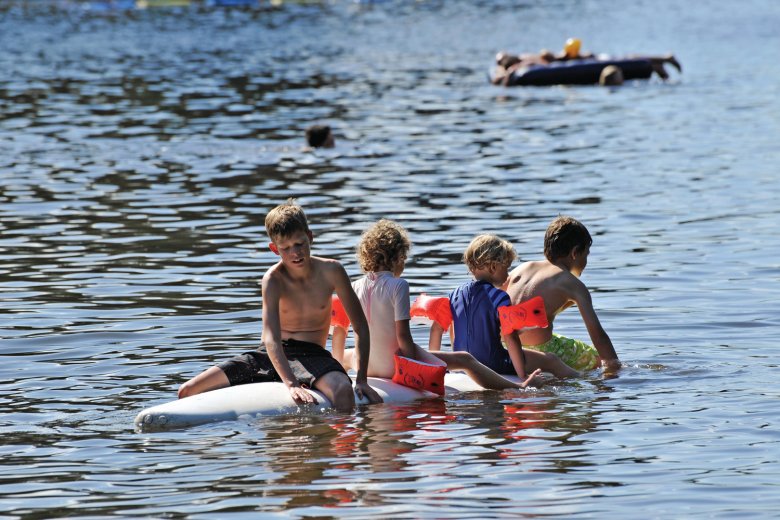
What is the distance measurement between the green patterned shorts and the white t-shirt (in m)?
1.22

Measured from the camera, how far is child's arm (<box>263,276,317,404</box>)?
816cm

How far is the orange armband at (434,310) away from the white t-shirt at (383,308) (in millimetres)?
406

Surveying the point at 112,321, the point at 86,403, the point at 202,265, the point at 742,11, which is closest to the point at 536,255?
the point at 202,265

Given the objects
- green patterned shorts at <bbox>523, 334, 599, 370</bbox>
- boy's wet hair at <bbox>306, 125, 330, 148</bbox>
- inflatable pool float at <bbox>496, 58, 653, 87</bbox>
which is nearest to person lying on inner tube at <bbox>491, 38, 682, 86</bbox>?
inflatable pool float at <bbox>496, 58, 653, 87</bbox>

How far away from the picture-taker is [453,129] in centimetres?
2506

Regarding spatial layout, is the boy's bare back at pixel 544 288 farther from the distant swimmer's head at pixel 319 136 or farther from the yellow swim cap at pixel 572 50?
the yellow swim cap at pixel 572 50

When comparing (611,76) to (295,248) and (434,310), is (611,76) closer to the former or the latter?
(434,310)

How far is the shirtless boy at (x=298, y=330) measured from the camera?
817 centimetres

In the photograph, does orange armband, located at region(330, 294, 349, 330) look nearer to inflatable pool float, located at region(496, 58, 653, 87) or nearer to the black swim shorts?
the black swim shorts

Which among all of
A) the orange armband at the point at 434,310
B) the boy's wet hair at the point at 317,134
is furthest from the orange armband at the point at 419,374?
the boy's wet hair at the point at 317,134

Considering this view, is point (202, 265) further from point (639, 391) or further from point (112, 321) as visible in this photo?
point (639, 391)

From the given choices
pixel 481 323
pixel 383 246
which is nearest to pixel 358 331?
pixel 383 246

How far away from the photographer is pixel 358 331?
327 inches

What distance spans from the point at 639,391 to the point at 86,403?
3.57 metres
